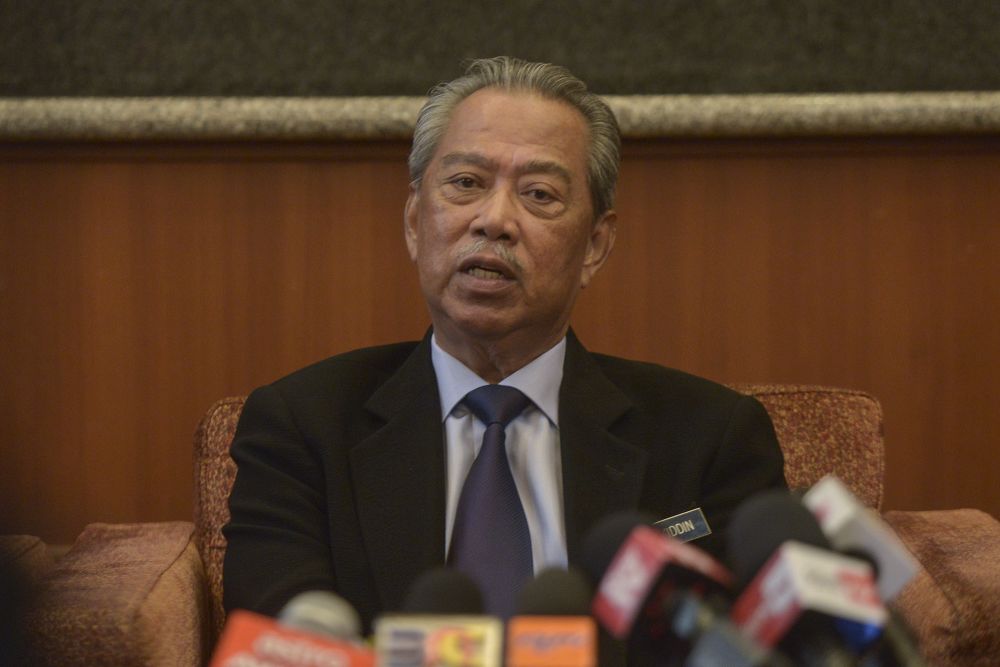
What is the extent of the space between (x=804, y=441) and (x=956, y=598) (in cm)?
38

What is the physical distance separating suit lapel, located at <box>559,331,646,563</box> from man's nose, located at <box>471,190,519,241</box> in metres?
0.22

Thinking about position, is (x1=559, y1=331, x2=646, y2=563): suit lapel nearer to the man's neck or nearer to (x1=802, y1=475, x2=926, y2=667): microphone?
the man's neck

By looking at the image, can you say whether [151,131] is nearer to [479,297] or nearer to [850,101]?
[479,297]

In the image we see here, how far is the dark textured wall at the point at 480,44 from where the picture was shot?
208cm

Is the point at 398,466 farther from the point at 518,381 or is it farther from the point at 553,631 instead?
the point at 553,631

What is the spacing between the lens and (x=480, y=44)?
2.10m

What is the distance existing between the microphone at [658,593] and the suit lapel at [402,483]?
0.76 meters

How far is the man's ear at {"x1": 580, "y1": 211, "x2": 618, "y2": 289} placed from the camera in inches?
68.5

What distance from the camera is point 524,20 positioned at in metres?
2.10

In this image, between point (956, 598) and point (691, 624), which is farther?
point (956, 598)

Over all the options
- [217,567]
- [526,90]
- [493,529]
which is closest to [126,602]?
[217,567]

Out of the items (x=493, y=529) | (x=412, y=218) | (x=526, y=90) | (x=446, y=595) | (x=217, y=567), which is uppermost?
(x=526, y=90)

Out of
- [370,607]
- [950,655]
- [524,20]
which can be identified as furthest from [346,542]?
[524,20]

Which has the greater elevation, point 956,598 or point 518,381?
point 518,381
